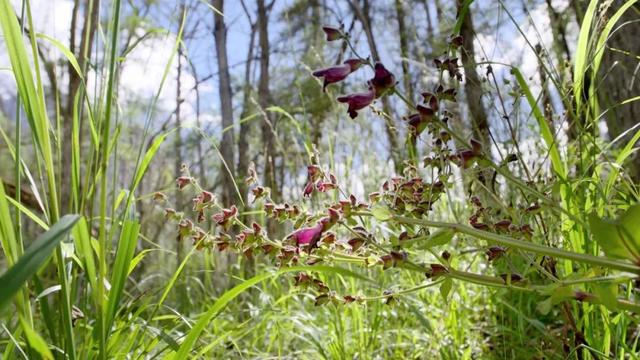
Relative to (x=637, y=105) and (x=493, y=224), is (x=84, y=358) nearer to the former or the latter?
(x=493, y=224)

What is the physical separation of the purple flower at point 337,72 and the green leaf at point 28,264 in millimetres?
271

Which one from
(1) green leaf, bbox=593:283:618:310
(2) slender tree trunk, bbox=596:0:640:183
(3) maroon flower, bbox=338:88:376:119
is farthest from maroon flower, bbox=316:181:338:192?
(2) slender tree trunk, bbox=596:0:640:183

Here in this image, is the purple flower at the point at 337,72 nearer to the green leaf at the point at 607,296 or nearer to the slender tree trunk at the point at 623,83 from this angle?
the green leaf at the point at 607,296

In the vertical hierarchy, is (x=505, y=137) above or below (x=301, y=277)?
above

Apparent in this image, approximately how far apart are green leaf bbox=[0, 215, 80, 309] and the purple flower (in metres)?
0.27

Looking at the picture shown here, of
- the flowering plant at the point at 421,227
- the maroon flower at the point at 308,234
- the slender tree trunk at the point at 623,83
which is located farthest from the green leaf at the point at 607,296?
the slender tree trunk at the point at 623,83

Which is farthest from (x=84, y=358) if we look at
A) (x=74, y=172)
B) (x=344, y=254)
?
(x=344, y=254)

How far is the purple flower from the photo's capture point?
1.82 feet

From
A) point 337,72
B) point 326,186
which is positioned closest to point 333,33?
point 337,72

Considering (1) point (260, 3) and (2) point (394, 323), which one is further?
(1) point (260, 3)

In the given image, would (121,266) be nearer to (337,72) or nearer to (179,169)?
(337,72)

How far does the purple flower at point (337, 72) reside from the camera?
21.8 inches

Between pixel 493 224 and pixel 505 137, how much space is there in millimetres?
1051

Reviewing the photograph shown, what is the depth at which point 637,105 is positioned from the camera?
67.2 inches
